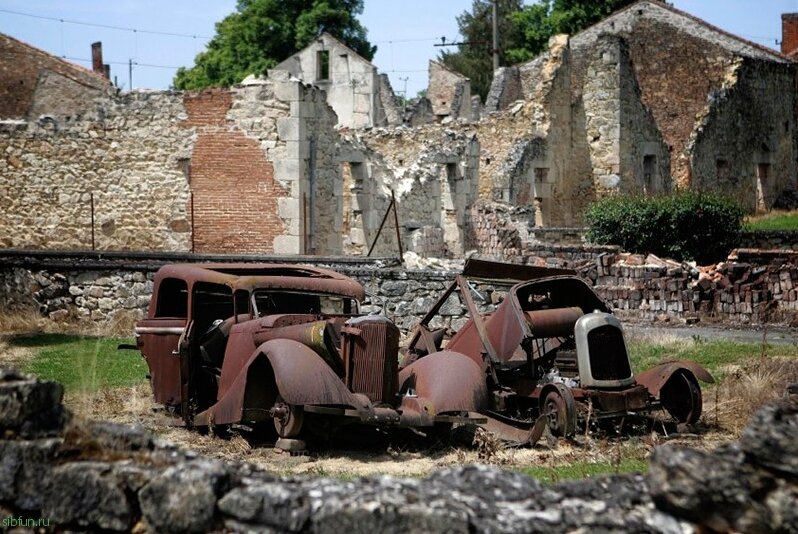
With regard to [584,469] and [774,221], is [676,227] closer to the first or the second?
[774,221]

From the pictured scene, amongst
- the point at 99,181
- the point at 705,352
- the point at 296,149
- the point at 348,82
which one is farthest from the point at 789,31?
the point at 705,352

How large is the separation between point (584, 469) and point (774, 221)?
24.5 m

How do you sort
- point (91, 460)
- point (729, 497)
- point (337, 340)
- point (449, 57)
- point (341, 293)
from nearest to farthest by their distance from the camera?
point (729, 497) → point (91, 460) → point (337, 340) → point (341, 293) → point (449, 57)

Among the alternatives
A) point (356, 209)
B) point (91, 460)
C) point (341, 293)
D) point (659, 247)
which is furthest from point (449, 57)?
point (91, 460)

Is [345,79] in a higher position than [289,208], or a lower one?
higher

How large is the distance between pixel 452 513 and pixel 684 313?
43.8 ft

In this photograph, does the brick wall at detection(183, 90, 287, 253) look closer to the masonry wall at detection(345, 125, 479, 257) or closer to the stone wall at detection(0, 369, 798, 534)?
the masonry wall at detection(345, 125, 479, 257)

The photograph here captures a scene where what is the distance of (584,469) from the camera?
780 cm

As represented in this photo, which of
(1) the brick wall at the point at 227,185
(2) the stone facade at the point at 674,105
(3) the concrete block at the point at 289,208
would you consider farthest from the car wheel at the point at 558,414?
(2) the stone facade at the point at 674,105

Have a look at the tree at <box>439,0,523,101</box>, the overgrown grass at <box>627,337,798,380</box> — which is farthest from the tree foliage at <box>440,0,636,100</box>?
the overgrown grass at <box>627,337,798,380</box>

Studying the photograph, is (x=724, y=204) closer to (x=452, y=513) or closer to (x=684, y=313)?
(x=684, y=313)

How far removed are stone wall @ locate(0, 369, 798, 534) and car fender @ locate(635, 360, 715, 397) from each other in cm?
550

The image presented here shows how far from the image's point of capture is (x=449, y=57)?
67875mm

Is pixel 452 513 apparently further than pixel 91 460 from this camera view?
No
